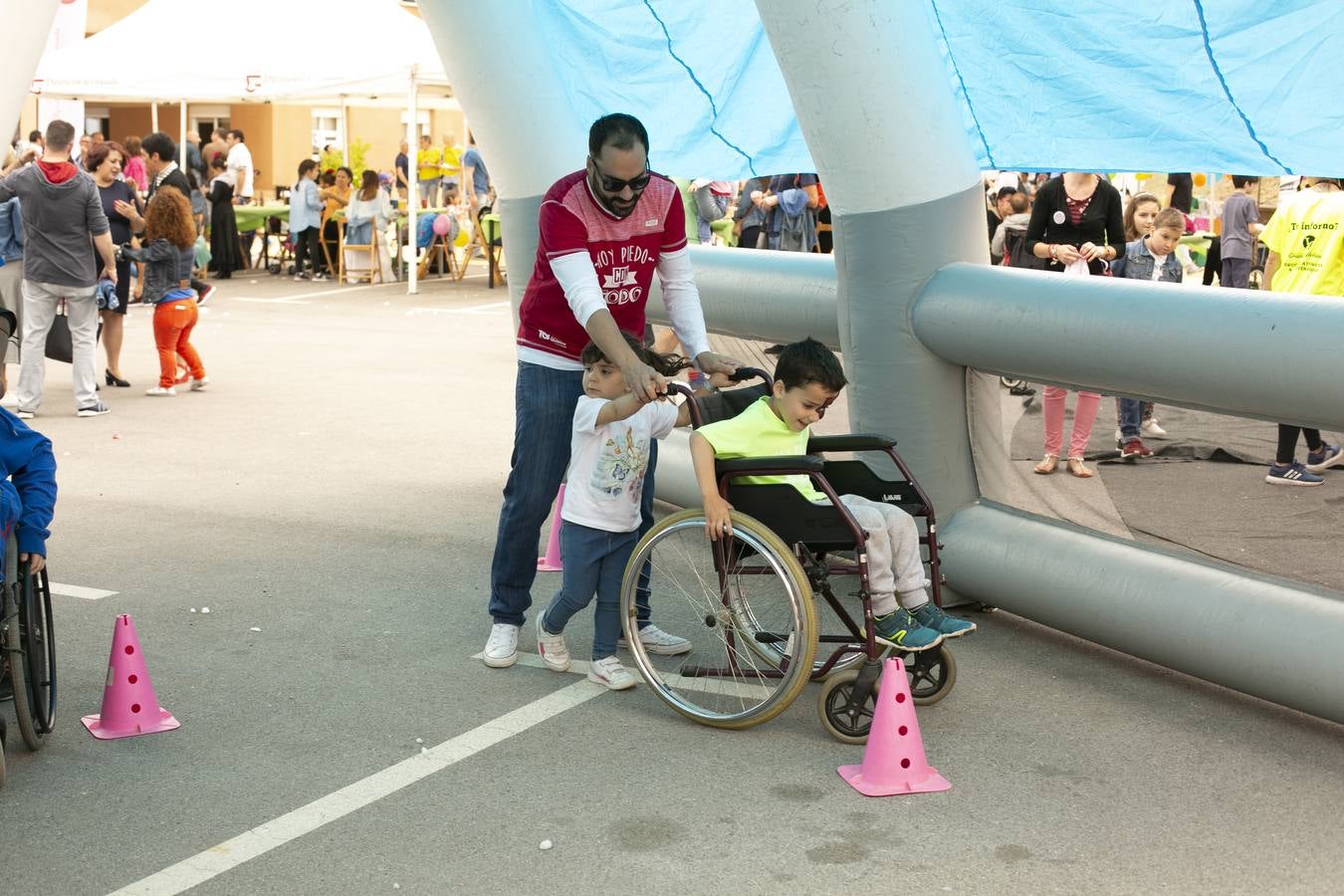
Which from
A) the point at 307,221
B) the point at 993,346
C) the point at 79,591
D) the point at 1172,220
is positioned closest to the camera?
the point at 993,346

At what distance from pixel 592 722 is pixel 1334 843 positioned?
2.18m

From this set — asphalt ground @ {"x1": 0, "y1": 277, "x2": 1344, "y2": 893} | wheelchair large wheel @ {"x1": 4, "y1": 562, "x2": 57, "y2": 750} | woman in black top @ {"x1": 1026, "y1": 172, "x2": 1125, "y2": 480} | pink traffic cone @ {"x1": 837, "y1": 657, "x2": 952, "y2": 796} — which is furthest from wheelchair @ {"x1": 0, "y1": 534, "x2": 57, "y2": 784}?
woman in black top @ {"x1": 1026, "y1": 172, "x2": 1125, "y2": 480}

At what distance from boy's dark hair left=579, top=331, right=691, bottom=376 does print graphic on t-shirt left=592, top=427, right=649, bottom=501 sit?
0.82 ft

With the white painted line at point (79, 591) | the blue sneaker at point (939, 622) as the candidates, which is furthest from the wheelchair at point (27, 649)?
the blue sneaker at point (939, 622)

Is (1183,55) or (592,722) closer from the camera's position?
(592,722)

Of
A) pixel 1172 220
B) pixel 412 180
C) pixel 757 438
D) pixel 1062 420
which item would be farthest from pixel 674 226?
pixel 412 180

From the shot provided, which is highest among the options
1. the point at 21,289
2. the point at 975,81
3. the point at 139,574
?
the point at 975,81

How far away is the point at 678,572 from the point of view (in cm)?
636

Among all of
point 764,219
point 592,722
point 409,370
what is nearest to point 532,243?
point 592,722

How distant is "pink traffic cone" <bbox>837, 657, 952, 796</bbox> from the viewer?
13.8 ft

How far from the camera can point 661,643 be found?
5.35 m

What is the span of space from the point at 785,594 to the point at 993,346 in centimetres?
126

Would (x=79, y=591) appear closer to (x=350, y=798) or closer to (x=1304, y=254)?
(x=350, y=798)

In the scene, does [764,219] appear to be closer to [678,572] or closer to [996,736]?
[678,572]
